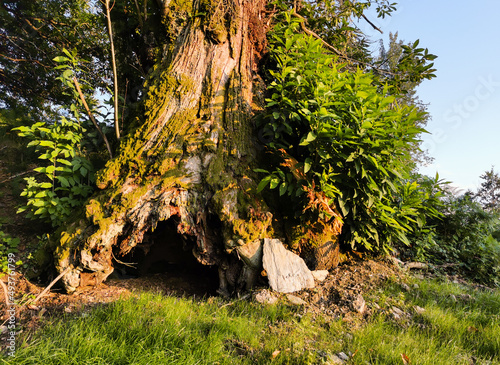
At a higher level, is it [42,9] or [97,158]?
[42,9]

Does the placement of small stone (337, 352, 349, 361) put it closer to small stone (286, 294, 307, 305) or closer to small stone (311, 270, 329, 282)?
small stone (286, 294, 307, 305)

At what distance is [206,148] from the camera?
10.5 feet

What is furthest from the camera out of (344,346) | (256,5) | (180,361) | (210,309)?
(256,5)

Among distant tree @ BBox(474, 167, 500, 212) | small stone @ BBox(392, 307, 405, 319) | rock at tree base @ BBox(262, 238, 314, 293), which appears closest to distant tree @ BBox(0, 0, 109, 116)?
rock at tree base @ BBox(262, 238, 314, 293)

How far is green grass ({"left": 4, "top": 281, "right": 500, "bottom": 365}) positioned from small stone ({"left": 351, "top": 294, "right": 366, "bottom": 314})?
13 cm

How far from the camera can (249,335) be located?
2109mm

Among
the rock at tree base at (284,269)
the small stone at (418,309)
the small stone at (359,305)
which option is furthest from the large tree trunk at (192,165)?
the small stone at (418,309)

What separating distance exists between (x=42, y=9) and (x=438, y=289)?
32.2ft

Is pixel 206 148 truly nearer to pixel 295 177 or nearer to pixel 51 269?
pixel 295 177

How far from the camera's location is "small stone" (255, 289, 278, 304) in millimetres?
2643

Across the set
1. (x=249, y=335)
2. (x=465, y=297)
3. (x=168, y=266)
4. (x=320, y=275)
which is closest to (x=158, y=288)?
(x=168, y=266)

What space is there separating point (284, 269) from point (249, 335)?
901mm

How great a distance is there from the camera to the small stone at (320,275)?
10.0ft

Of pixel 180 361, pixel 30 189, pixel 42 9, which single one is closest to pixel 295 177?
pixel 180 361
